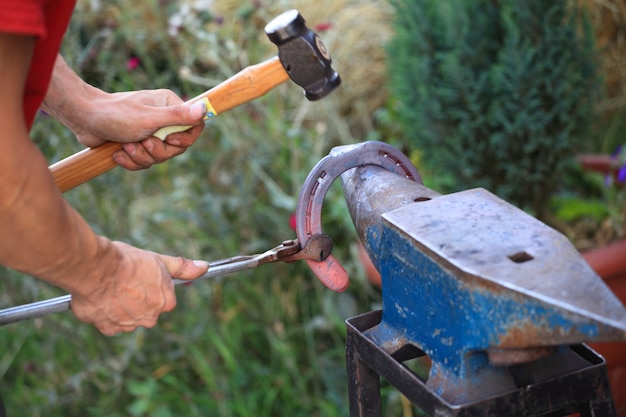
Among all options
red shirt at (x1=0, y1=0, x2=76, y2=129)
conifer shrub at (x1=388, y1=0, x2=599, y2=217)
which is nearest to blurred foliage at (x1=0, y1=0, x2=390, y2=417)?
conifer shrub at (x1=388, y1=0, x2=599, y2=217)

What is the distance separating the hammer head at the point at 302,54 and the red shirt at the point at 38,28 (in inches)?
16.3

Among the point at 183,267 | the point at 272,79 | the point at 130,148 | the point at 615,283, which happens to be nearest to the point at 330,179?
the point at 272,79

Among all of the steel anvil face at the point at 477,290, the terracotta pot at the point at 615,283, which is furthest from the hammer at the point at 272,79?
the terracotta pot at the point at 615,283

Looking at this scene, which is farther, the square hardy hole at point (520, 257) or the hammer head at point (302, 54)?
the hammer head at point (302, 54)

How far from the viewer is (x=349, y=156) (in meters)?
1.53

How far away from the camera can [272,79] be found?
1.53 m

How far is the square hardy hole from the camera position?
1.14 meters

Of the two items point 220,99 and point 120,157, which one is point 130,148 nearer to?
point 120,157

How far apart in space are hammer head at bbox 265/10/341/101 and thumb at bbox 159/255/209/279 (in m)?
0.40

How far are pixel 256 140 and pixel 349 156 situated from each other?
160 centimetres

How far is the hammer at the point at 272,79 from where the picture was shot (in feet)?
4.70

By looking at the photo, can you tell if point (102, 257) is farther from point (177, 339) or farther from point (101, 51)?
point (101, 51)

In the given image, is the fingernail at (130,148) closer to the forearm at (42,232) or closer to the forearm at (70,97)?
the forearm at (70,97)

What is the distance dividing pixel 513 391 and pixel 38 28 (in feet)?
2.79
